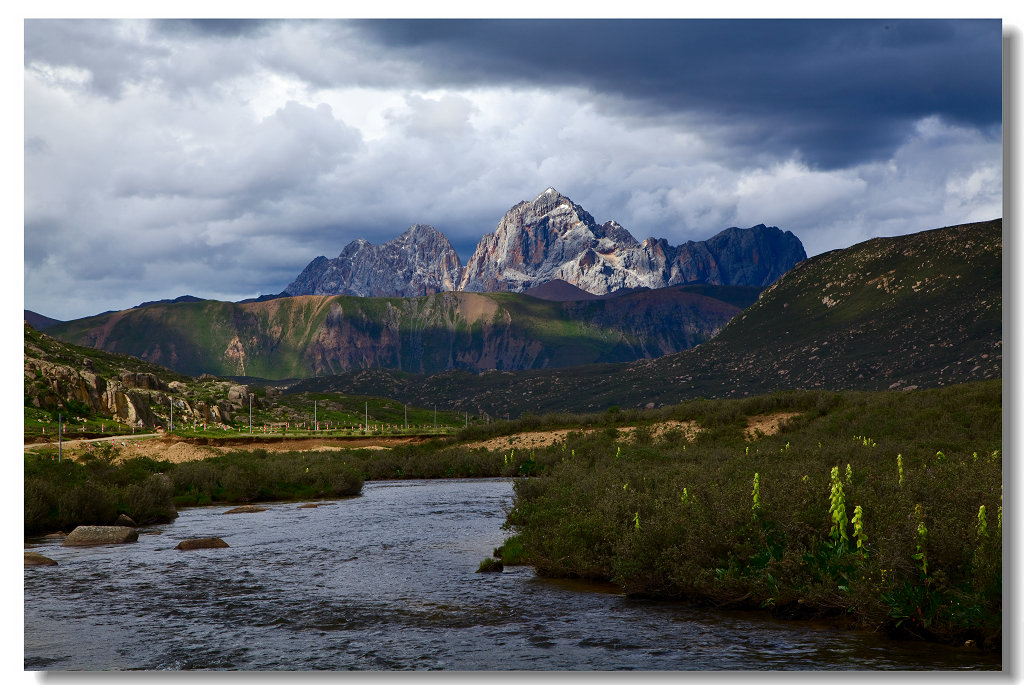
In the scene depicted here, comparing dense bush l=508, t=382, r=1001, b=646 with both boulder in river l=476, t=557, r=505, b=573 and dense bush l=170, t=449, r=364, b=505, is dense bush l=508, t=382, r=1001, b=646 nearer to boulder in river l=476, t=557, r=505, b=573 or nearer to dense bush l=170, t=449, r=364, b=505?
boulder in river l=476, t=557, r=505, b=573

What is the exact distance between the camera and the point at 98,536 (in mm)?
28500

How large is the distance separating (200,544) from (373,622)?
42.8 ft

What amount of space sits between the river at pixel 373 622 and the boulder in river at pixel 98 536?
1055mm

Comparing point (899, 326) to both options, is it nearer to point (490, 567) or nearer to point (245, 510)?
point (245, 510)

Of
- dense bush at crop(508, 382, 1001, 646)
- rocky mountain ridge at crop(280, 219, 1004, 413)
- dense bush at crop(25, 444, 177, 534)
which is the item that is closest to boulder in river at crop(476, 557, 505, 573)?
dense bush at crop(508, 382, 1001, 646)

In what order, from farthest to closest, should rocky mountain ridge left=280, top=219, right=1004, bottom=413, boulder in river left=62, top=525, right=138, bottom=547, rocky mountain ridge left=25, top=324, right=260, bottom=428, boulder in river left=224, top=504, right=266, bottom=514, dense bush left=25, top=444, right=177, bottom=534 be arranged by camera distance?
rocky mountain ridge left=280, top=219, right=1004, bottom=413 → rocky mountain ridge left=25, top=324, right=260, bottom=428 → boulder in river left=224, top=504, right=266, bottom=514 → dense bush left=25, top=444, right=177, bottom=534 → boulder in river left=62, top=525, right=138, bottom=547

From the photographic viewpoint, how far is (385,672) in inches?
485

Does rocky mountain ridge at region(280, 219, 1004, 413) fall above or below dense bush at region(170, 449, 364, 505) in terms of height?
above

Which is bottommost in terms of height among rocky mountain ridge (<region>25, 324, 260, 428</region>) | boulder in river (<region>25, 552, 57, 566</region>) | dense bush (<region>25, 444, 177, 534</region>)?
boulder in river (<region>25, 552, 57, 566</region>)

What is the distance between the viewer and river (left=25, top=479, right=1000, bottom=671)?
528 inches

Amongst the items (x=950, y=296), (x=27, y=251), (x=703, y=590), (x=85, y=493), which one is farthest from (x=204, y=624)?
(x=950, y=296)

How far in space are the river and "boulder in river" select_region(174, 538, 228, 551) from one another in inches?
18.7

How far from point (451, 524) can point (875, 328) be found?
444ft

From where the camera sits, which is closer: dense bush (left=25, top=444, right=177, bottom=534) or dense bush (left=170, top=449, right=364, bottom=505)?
dense bush (left=25, top=444, right=177, bottom=534)
